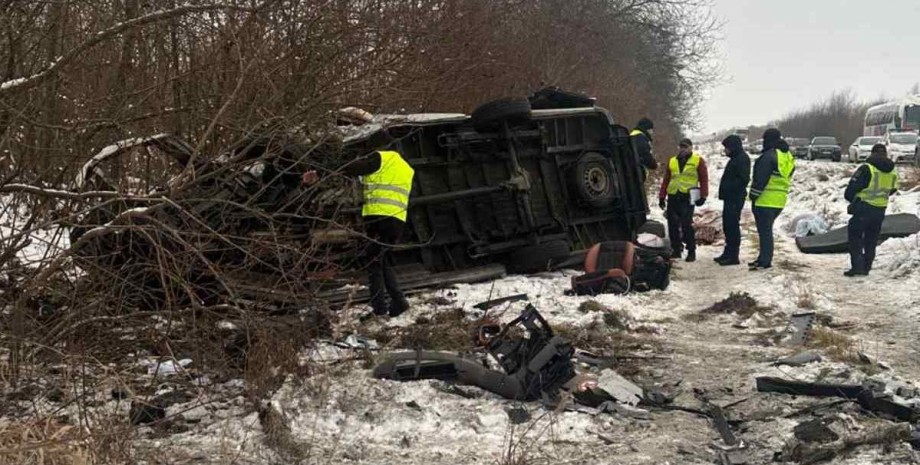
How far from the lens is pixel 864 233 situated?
8.74 meters

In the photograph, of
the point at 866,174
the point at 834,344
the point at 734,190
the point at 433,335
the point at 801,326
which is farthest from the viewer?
the point at 734,190

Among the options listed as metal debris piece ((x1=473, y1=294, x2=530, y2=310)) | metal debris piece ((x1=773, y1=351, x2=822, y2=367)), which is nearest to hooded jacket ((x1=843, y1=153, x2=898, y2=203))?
metal debris piece ((x1=773, y1=351, x2=822, y2=367))

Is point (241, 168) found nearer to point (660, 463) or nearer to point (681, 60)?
point (660, 463)

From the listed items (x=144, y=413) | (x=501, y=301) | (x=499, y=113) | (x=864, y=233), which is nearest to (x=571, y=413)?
(x=144, y=413)

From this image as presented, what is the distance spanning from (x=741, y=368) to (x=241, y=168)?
366 cm

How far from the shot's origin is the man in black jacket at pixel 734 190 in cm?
956

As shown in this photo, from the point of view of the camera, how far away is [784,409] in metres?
4.36

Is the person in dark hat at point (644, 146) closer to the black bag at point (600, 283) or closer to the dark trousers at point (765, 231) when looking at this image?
the dark trousers at point (765, 231)

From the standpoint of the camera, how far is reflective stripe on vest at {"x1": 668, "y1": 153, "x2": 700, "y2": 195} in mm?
9789

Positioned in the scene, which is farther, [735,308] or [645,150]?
[645,150]

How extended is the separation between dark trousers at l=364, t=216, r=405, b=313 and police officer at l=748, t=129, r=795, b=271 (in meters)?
4.93

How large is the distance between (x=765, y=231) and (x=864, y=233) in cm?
106

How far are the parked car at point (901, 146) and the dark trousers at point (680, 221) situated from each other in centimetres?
1967

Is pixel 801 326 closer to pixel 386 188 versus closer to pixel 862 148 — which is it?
pixel 386 188
